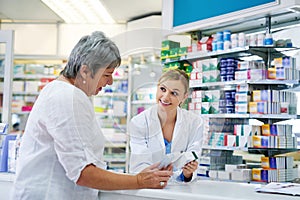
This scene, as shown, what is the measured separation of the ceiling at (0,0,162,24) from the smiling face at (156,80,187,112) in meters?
5.38

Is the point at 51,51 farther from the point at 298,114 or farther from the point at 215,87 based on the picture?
the point at 215,87

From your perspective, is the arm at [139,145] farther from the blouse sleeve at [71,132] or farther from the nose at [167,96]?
the blouse sleeve at [71,132]

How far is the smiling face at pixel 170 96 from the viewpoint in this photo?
1787mm

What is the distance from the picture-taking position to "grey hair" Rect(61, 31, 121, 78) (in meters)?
1.64

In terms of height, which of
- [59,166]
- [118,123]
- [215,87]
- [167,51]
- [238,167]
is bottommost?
[238,167]

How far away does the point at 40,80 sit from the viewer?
8211 mm

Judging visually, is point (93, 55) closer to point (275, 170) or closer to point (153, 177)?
point (153, 177)

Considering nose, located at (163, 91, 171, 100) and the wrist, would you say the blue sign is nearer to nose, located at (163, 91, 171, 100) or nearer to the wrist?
nose, located at (163, 91, 171, 100)

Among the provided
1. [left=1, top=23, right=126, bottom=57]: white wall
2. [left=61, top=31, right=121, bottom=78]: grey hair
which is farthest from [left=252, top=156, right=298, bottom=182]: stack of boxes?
[left=1, top=23, right=126, bottom=57]: white wall

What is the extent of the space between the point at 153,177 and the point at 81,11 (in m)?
6.30

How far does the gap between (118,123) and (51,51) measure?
22.6 feet

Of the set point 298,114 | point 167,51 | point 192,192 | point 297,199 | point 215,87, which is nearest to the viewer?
point 297,199

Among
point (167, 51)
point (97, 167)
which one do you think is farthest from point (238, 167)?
point (97, 167)

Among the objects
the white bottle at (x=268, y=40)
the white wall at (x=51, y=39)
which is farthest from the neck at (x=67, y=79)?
the white wall at (x=51, y=39)
